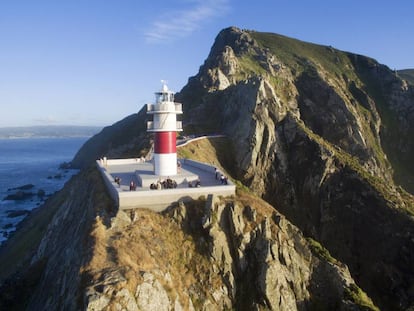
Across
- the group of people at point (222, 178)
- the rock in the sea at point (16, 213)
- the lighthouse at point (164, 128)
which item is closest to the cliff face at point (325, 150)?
the group of people at point (222, 178)

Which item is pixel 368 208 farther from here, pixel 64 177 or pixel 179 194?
pixel 64 177

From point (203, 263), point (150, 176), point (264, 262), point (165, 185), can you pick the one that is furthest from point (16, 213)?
point (264, 262)

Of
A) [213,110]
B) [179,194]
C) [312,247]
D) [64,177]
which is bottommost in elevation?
[64,177]

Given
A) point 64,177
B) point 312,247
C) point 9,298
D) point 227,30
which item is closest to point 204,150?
point 312,247

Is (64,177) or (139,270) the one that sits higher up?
(139,270)

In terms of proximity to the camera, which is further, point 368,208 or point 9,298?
point 368,208
